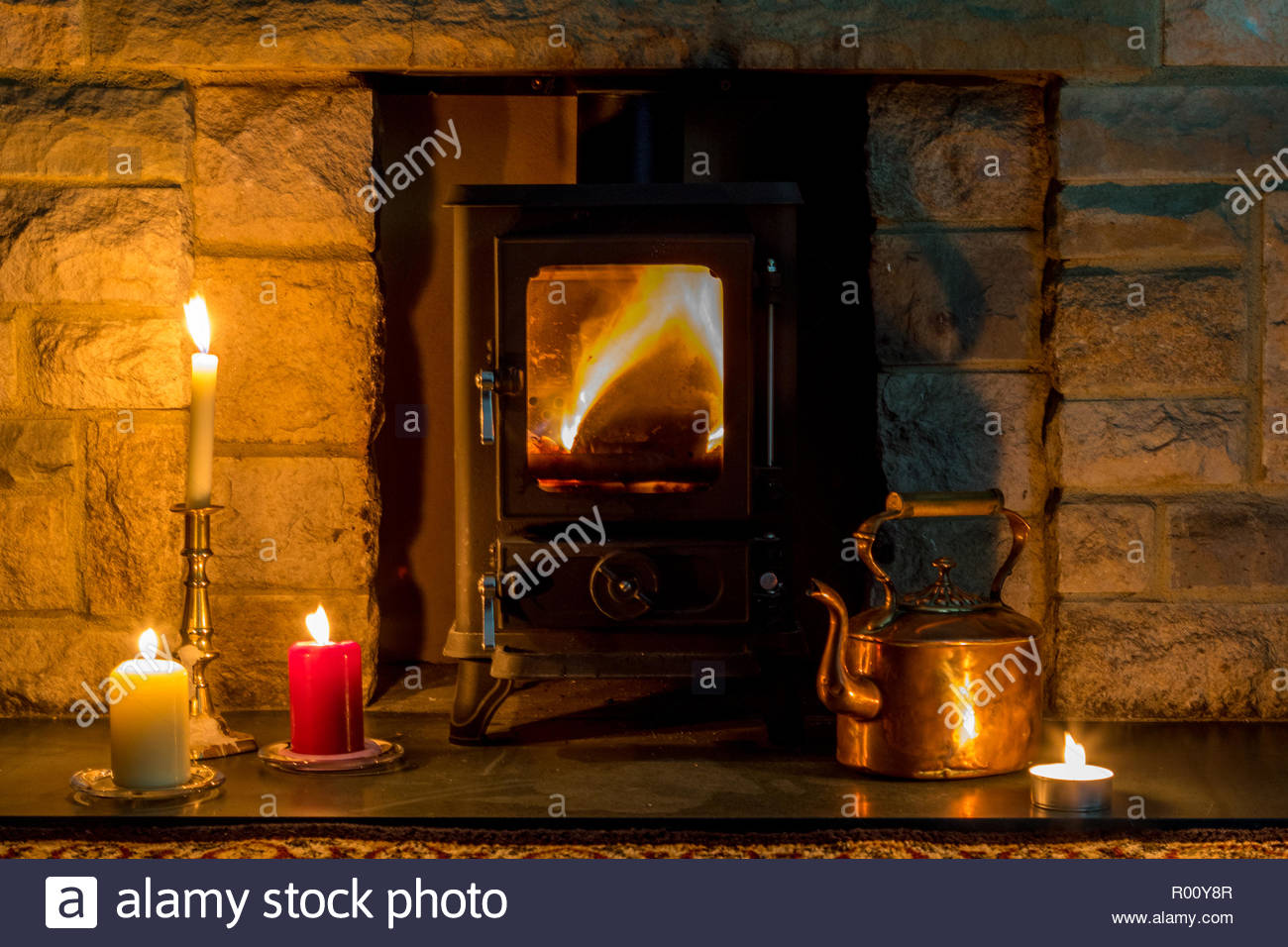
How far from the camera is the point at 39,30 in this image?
2.40 metres

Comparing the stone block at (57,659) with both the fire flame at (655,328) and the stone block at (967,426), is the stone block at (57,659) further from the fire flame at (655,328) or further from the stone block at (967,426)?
the stone block at (967,426)

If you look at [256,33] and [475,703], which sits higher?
[256,33]

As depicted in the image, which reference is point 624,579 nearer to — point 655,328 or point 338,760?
point 655,328

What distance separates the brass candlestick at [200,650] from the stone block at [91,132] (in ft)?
2.28

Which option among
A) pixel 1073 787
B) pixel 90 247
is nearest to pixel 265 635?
pixel 90 247

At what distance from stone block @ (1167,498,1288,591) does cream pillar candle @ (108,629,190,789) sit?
5.23 feet

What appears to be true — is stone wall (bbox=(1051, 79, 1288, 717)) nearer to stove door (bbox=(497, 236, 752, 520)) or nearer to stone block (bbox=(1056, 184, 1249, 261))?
stone block (bbox=(1056, 184, 1249, 261))

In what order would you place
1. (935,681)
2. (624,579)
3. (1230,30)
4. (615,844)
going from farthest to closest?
(1230,30), (624,579), (935,681), (615,844)

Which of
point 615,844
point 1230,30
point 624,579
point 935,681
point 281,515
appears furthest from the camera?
point 281,515

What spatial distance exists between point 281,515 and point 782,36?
1185 mm

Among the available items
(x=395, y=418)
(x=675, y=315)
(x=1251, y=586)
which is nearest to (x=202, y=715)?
(x=395, y=418)

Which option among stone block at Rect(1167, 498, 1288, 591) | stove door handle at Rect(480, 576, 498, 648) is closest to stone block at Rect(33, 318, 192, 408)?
stove door handle at Rect(480, 576, 498, 648)

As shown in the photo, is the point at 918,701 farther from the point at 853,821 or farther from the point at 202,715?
the point at 202,715

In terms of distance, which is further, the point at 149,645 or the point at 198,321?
the point at 198,321
